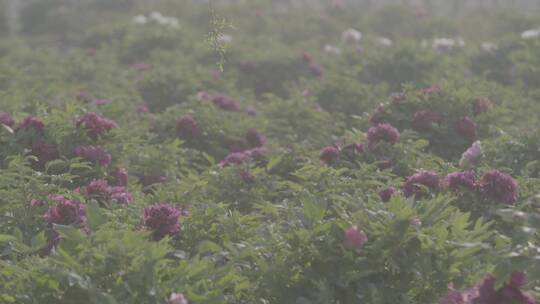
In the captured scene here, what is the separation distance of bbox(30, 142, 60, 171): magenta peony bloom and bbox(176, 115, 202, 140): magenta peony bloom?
1480mm

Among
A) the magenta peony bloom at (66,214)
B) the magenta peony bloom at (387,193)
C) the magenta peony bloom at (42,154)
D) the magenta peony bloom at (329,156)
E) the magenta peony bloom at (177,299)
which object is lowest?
the magenta peony bloom at (42,154)

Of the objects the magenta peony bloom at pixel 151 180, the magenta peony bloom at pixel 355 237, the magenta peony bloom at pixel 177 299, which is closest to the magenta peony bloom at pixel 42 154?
the magenta peony bloom at pixel 151 180

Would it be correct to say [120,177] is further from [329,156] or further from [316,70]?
[316,70]

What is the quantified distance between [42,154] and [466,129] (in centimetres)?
291

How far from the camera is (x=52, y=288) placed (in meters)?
2.89

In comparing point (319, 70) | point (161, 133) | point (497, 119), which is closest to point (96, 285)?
point (161, 133)

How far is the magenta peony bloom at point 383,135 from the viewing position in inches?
185

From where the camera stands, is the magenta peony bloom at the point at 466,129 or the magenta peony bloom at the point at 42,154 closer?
the magenta peony bloom at the point at 42,154

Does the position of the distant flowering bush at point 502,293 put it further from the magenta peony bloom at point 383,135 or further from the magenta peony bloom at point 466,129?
the magenta peony bloom at point 466,129

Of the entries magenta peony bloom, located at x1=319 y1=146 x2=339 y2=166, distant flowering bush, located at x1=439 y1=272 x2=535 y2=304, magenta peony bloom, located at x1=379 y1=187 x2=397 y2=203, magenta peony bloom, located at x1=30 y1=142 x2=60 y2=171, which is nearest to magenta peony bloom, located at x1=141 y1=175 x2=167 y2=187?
→ magenta peony bloom, located at x1=30 y1=142 x2=60 y2=171

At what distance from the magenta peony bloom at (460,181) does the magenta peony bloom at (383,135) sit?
95 cm

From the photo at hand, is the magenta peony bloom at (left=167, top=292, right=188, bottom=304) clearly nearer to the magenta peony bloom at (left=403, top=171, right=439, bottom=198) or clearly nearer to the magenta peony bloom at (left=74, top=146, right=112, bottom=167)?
the magenta peony bloom at (left=403, top=171, right=439, bottom=198)

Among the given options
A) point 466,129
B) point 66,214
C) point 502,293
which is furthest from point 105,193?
point 466,129

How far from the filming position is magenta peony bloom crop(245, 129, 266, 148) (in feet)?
19.5
